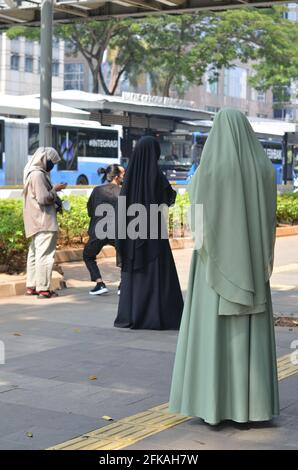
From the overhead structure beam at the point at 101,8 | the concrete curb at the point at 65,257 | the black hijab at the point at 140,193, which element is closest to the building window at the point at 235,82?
the concrete curb at the point at 65,257

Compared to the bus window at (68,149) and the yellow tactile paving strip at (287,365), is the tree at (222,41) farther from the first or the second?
the yellow tactile paving strip at (287,365)

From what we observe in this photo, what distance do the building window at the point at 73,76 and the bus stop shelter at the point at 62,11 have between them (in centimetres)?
6133

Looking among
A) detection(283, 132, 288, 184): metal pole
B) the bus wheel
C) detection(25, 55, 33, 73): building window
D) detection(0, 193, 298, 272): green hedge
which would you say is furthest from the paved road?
detection(25, 55, 33, 73): building window

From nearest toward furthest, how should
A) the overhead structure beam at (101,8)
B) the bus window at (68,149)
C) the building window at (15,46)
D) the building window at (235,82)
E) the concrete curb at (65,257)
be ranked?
the concrete curb at (65,257)
the overhead structure beam at (101,8)
the bus window at (68,149)
the building window at (15,46)
the building window at (235,82)

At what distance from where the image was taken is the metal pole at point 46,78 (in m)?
12.3

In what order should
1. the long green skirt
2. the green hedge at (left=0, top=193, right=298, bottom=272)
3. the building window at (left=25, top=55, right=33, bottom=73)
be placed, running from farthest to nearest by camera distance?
the building window at (left=25, top=55, right=33, bottom=73) → the green hedge at (left=0, top=193, right=298, bottom=272) → the long green skirt

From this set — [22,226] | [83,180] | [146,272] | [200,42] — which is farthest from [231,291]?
[200,42]

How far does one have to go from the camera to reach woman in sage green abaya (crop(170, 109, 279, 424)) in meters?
5.28

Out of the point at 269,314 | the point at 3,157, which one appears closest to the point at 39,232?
the point at 269,314

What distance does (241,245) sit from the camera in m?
5.31

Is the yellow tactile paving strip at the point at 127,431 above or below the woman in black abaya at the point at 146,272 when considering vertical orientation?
below

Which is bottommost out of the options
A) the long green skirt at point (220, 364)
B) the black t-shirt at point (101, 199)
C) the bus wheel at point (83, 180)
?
the long green skirt at point (220, 364)

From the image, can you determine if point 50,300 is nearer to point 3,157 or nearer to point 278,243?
point 278,243

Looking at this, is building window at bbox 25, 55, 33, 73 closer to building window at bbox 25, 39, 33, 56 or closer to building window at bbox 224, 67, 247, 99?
building window at bbox 25, 39, 33, 56
